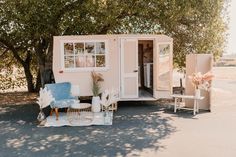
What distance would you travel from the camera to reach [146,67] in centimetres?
1425

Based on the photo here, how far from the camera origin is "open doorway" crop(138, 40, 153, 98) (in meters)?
13.9

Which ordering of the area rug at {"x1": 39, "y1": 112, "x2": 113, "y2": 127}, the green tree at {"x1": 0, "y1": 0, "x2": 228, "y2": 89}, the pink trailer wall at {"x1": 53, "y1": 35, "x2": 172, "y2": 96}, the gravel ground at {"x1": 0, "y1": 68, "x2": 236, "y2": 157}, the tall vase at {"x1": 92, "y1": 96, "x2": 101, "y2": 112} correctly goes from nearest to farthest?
the gravel ground at {"x1": 0, "y1": 68, "x2": 236, "y2": 157}
the area rug at {"x1": 39, "y1": 112, "x2": 113, "y2": 127}
the tall vase at {"x1": 92, "y1": 96, "x2": 101, "y2": 112}
the green tree at {"x1": 0, "y1": 0, "x2": 228, "y2": 89}
the pink trailer wall at {"x1": 53, "y1": 35, "x2": 172, "y2": 96}

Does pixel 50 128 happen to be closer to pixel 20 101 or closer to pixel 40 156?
pixel 40 156

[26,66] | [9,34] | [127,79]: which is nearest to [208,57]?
[127,79]

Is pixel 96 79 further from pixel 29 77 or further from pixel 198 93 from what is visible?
pixel 29 77

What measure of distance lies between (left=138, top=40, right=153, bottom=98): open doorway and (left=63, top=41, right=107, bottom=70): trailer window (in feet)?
8.33

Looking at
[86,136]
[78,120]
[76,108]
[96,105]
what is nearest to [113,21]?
[96,105]

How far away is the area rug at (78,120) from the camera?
941 cm

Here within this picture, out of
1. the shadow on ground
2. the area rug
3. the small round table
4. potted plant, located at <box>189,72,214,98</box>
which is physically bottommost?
the shadow on ground

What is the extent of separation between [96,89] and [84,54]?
146cm

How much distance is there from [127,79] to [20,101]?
505 centimetres

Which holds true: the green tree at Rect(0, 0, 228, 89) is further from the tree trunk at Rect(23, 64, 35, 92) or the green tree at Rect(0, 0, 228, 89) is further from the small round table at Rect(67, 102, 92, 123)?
the small round table at Rect(67, 102, 92, 123)

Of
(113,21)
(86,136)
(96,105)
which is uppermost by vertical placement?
(113,21)

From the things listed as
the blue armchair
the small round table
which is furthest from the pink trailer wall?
the small round table
